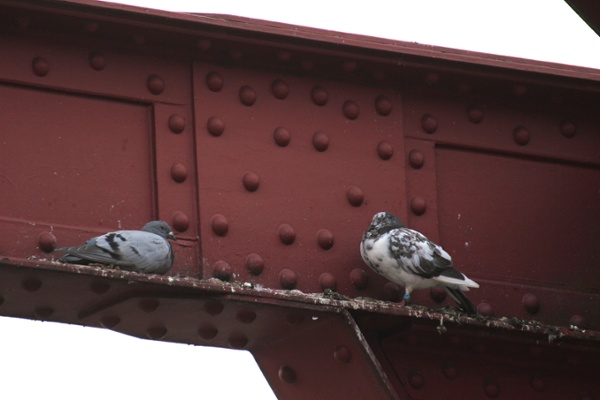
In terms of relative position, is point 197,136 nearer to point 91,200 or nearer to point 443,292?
point 91,200

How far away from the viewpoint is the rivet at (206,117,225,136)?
781 centimetres

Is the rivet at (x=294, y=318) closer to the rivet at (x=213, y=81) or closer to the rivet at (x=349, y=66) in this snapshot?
the rivet at (x=213, y=81)

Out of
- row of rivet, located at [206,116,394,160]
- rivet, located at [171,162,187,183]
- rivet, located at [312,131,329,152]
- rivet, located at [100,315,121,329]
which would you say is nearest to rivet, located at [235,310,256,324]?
rivet, located at [100,315,121,329]

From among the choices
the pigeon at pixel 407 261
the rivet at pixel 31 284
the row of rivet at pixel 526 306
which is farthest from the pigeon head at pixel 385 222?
the rivet at pixel 31 284

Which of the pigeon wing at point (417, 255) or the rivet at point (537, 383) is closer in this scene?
the pigeon wing at point (417, 255)

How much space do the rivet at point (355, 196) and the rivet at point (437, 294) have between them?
1.86 feet

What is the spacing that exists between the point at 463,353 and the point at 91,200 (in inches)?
76.3

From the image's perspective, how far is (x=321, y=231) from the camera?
25.7 ft

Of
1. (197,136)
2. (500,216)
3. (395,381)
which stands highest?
(197,136)

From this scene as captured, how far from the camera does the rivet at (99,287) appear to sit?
688 centimetres

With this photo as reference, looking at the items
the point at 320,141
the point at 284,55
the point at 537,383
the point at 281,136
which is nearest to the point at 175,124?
the point at 281,136

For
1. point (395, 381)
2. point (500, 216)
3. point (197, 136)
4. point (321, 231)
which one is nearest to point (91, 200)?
point (197, 136)

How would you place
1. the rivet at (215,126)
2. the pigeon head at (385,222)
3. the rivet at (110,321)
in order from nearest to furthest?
the rivet at (110,321) < the pigeon head at (385,222) < the rivet at (215,126)

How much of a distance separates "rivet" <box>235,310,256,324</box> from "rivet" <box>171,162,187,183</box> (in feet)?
2.61
